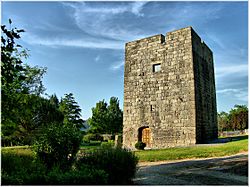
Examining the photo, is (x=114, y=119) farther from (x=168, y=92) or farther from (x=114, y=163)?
(x=114, y=163)

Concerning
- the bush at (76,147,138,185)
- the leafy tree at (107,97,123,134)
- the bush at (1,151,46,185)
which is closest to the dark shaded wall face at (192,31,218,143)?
the bush at (76,147,138,185)

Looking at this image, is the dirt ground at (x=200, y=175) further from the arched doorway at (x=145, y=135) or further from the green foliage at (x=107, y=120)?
the green foliage at (x=107, y=120)

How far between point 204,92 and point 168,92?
9.50 ft

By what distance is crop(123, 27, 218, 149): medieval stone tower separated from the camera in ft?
52.2

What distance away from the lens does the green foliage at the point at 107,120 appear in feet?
124

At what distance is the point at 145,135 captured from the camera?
1745cm

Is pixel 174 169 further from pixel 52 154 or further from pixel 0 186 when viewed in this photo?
pixel 0 186

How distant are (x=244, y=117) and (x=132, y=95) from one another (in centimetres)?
2939

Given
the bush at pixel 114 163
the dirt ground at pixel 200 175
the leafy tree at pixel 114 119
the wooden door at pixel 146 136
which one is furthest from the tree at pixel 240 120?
the bush at pixel 114 163

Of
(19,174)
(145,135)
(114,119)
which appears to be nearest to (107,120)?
(114,119)

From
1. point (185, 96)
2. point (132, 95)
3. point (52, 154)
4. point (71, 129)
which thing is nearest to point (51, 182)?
point (52, 154)

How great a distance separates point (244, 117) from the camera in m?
40.6

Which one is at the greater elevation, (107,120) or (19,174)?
(107,120)

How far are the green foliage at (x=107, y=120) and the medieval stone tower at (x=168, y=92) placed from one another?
19712 millimetres
